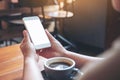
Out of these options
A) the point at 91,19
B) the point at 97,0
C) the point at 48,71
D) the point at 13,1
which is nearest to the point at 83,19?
the point at 91,19

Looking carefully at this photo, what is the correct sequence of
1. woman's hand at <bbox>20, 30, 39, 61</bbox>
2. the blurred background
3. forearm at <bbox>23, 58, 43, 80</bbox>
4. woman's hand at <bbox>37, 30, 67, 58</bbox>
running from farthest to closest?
the blurred background → woman's hand at <bbox>37, 30, 67, 58</bbox> → woman's hand at <bbox>20, 30, 39, 61</bbox> → forearm at <bbox>23, 58, 43, 80</bbox>

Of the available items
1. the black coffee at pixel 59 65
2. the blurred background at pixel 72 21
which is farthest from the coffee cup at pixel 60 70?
the blurred background at pixel 72 21

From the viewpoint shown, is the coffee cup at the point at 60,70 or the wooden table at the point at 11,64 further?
the wooden table at the point at 11,64

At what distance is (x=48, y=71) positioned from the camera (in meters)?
0.70

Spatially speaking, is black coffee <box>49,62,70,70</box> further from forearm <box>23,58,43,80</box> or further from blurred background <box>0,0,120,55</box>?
blurred background <box>0,0,120,55</box>

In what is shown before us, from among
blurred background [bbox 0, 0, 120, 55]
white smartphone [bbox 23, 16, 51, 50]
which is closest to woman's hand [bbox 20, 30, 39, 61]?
white smartphone [bbox 23, 16, 51, 50]

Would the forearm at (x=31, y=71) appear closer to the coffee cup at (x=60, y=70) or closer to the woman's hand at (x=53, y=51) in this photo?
the coffee cup at (x=60, y=70)

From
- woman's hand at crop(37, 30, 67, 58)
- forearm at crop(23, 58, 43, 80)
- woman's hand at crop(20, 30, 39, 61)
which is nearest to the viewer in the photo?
forearm at crop(23, 58, 43, 80)

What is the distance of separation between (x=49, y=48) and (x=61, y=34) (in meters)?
2.60

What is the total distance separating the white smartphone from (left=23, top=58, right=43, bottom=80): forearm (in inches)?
4.2

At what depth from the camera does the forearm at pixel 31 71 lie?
2.21ft

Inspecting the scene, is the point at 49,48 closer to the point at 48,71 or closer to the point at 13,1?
the point at 48,71

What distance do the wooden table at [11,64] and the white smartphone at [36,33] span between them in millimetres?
85

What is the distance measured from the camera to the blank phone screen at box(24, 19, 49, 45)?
2.81 ft
